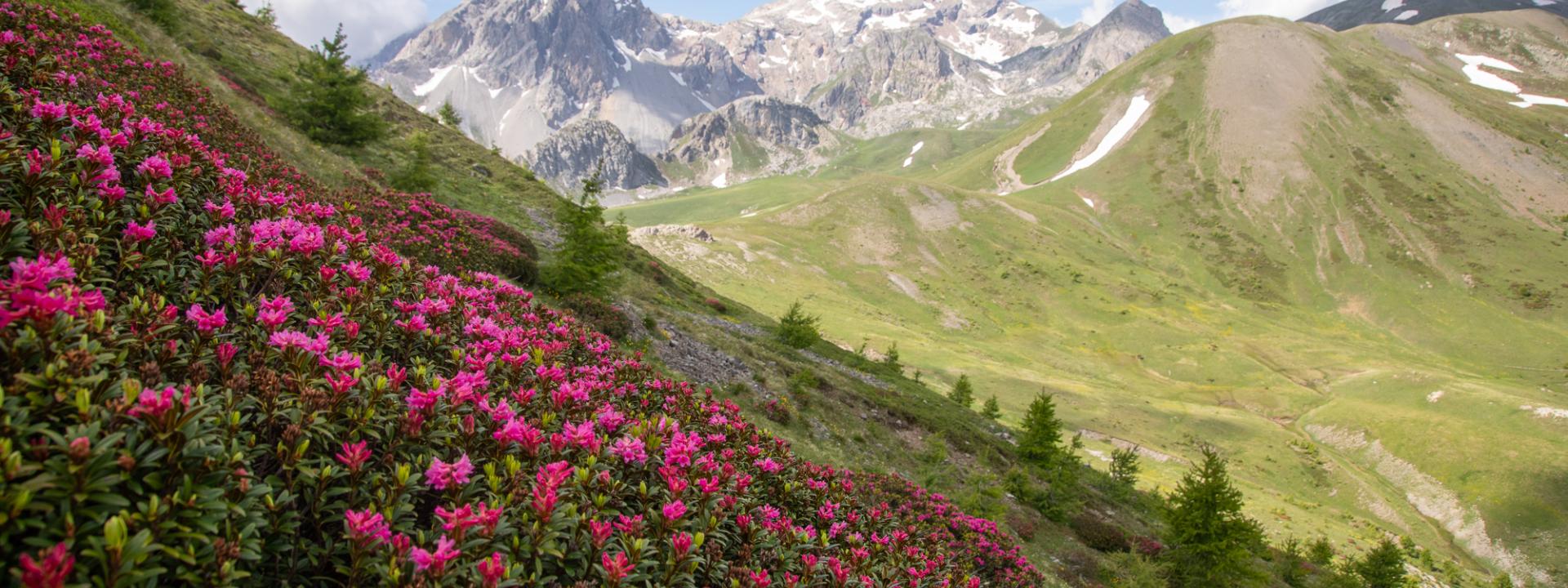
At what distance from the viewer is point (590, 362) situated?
7.91 metres

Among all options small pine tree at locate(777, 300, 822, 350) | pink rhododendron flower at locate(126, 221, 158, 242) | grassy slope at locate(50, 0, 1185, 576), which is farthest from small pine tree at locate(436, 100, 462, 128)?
pink rhododendron flower at locate(126, 221, 158, 242)

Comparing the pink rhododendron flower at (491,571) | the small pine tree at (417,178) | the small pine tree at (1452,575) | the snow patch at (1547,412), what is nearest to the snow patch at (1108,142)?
the snow patch at (1547,412)

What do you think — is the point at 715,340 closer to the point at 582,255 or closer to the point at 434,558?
the point at 582,255

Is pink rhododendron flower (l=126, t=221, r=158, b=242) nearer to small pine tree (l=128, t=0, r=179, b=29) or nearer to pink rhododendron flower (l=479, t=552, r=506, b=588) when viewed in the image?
pink rhododendron flower (l=479, t=552, r=506, b=588)

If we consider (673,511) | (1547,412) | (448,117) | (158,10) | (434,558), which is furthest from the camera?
(448,117)

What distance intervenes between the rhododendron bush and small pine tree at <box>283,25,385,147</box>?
2146cm

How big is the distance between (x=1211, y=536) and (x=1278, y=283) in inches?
6003

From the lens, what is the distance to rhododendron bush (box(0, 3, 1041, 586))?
2.55m

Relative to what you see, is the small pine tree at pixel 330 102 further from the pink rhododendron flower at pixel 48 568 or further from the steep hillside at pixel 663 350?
the pink rhododendron flower at pixel 48 568

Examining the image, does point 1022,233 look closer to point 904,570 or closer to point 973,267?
point 973,267

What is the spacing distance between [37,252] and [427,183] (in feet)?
76.1

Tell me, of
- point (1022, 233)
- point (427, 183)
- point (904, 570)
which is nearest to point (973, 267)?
point (1022, 233)

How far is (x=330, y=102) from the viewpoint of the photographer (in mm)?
25172

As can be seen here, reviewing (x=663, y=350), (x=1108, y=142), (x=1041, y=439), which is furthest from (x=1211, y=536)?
(x=1108, y=142)
